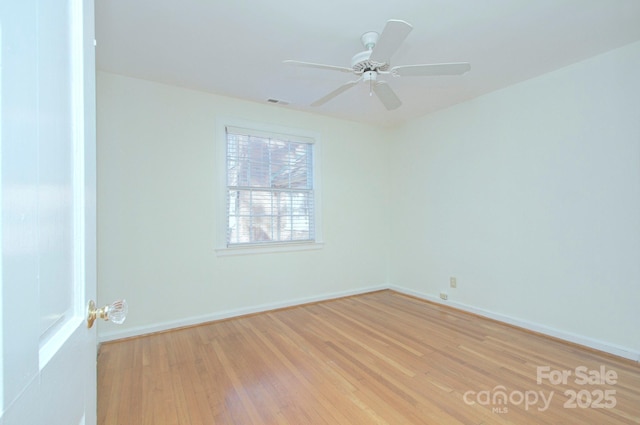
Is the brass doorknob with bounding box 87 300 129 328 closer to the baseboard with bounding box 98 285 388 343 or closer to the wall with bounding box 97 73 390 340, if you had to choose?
the wall with bounding box 97 73 390 340

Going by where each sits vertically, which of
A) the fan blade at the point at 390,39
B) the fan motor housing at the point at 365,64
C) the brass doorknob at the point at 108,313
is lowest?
the brass doorknob at the point at 108,313

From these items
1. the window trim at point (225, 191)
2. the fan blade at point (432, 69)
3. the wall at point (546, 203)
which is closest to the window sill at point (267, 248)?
the window trim at point (225, 191)

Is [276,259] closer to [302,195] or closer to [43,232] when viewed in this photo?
[302,195]

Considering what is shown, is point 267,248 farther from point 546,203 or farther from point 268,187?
point 546,203

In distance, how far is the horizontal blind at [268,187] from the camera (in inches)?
134

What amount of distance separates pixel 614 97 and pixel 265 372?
365cm

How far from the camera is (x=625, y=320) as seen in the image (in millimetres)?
2359

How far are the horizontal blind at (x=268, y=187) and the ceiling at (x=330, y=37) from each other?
0.71m

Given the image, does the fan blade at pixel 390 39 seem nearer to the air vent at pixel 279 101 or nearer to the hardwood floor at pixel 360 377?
the air vent at pixel 279 101

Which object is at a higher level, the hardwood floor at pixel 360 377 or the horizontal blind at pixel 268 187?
the horizontal blind at pixel 268 187

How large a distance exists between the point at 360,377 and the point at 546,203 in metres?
2.43

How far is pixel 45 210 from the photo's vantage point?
46 cm

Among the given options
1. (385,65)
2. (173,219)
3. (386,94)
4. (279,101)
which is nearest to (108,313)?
(385,65)

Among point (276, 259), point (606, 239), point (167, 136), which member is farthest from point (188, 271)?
point (606, 239)
